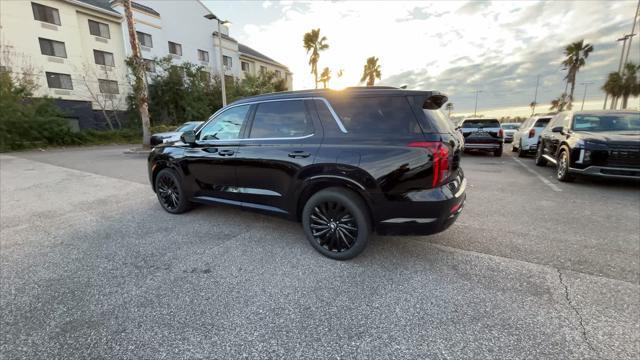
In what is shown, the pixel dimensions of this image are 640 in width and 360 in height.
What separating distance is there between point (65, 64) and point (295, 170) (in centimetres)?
3047

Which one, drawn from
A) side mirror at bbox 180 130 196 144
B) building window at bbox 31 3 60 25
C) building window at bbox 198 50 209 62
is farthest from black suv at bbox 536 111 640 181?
building window at bbox 198 50 209 62

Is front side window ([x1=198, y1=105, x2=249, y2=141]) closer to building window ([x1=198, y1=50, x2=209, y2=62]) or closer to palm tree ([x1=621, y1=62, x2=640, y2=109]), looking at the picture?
building window ([x1=198, y1=50, x2=209, y2=62])

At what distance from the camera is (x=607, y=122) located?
631 centimetres

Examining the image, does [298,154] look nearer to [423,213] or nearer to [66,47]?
[423,213]

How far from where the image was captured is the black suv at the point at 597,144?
529cm

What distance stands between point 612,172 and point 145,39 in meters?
34.7

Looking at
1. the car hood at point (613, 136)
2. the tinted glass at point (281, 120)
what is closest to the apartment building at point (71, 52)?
the tinted glass at point (281, 120)

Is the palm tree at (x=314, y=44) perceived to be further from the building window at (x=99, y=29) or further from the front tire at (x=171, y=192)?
the front tire at (x=171, y=192)

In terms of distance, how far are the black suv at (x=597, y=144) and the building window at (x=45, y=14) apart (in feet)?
111

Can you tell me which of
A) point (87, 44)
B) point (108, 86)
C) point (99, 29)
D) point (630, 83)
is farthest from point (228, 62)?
point (630, 83)

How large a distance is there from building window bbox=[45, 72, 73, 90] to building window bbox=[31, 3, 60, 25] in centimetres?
419

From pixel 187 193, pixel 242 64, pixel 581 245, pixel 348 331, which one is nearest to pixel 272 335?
pixel 348 331

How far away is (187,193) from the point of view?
14.0ft

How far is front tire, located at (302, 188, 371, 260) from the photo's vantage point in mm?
2797
